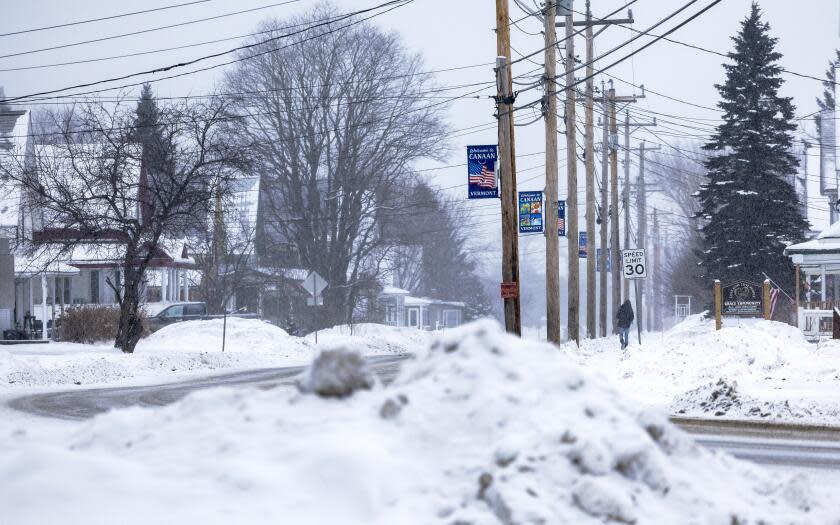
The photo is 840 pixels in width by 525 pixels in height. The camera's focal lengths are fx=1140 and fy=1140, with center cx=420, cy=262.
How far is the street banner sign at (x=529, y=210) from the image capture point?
3152cm

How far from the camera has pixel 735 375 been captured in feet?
64.6

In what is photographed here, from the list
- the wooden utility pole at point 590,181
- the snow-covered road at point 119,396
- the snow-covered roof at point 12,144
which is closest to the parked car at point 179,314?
the snow-covered roof at point 12,144

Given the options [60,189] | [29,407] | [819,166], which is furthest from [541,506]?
[819,166]

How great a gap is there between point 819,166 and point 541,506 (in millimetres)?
56641

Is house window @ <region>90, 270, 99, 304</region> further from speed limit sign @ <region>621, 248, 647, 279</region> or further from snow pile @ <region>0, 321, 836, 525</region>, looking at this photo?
snow pile @ <region>0, 321, 836, 525</region>

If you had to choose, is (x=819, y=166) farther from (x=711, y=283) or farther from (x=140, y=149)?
(x=140, y=149)

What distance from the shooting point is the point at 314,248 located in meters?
53.2

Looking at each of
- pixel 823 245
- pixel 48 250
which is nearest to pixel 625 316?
pixel 823 245

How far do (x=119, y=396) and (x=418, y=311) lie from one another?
64.9 meters

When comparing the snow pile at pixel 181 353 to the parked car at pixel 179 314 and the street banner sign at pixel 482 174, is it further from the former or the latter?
the parked car at pixel 179 314

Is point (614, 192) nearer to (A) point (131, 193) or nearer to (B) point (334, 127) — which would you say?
(B) point (334, 127)

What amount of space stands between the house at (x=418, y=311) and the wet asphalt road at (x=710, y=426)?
52767mm

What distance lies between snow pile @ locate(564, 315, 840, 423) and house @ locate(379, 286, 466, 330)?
51.5 m

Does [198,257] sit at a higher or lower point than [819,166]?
lower
